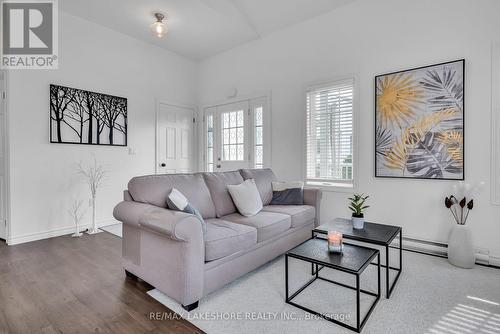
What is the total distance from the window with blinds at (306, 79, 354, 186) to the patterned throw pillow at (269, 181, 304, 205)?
0.58 m

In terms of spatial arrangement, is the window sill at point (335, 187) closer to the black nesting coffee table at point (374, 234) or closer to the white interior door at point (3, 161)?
the black nesting coffee table at point (374, 234)

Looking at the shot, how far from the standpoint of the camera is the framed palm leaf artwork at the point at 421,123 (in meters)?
2.73

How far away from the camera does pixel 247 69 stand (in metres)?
4.59

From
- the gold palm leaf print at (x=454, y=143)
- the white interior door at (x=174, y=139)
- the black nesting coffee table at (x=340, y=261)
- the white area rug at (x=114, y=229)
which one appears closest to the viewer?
the black nesting coffee table at (x=340, y=261)

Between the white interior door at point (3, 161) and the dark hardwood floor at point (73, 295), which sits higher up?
the white interior door at point (3, 161)

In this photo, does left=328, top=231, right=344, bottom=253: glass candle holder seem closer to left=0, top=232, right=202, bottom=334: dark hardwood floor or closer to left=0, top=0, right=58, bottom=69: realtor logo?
left=0, top=232, right=202, bottom=334: dark hardwood floor

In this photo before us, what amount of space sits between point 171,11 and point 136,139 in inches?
80.6

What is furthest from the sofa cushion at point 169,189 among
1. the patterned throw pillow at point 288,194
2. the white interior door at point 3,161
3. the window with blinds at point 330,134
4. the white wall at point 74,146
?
the white interior door at point 3,161

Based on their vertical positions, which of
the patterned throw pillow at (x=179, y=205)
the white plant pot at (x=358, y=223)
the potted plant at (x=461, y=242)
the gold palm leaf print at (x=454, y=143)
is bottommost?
the potted plant at (x=461, y=242)

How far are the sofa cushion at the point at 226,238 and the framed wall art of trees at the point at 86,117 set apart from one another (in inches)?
103

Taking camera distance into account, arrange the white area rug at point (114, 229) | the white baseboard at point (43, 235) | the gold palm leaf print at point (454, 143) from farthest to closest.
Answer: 1. the white area rug at point (114, 229)
2. the white baseboard at point (43, 235)
3. the gold palm leaf print at point (454, 143)

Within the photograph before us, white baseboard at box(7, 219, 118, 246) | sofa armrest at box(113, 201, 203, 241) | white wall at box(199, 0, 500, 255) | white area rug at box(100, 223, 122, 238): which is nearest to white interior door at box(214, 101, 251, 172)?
white wall at box(199, 0, 500, 255)

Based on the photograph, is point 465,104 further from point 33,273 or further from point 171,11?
point 33,273

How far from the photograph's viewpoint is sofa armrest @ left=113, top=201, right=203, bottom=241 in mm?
1653
